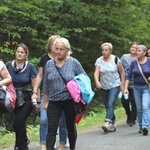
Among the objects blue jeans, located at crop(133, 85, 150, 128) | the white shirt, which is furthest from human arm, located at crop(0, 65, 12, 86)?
blue jeans, located at crop(133, 85, 150, 128)

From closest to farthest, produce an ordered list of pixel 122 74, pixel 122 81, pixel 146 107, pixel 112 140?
pixel 112 140 → pixel 146 107 → pixel 122 74 → pixel 122 81

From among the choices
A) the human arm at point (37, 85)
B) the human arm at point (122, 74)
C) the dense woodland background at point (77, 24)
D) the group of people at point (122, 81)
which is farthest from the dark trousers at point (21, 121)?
the dense woodland background at point (77, 24)

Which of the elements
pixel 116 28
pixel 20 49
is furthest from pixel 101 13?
pixel 20 49

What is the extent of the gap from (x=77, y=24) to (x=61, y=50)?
31.4 ft

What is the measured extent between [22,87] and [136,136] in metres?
2.87

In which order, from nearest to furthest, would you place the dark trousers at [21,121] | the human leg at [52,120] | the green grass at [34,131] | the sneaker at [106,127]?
the human leg at [52,120] < the dark trousers at [21,121] < the green grass at [34,131] < the sneaker at [106,127]

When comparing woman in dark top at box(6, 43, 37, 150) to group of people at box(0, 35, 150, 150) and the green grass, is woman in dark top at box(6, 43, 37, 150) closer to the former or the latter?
group of people at box(0, 35, 150, 150)

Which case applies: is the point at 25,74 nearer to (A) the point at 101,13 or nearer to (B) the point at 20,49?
(B) the point at 20,49

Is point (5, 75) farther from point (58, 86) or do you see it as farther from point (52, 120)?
point (52, 120)

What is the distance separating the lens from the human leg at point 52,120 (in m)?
5.55

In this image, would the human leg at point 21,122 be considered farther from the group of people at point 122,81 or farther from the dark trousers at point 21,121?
the group of people at point 122,81

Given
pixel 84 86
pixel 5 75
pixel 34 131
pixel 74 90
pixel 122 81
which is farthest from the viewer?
pixel 34 131

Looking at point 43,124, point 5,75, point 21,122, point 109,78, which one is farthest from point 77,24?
point 5,75

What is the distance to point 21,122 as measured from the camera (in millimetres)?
6305
